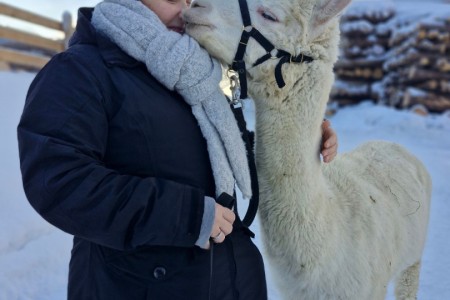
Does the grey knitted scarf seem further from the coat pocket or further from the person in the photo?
the coat pocket

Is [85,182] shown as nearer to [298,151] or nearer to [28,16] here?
[298,151]

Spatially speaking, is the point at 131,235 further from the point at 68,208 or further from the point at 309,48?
the point at 309,48

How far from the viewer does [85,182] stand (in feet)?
3.94

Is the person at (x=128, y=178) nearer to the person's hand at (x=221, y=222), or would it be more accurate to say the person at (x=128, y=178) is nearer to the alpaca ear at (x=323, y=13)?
the person's hand at (x=221, y=222)

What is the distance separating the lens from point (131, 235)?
1.27 m

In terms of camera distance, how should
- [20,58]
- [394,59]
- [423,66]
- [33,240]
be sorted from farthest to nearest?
[394,59]
[423,66]
[20,58]
[33,240]

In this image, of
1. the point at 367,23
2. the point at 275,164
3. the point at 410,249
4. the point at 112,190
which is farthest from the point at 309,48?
the point at 367,23

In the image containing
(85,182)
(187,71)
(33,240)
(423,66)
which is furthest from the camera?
(423,66)

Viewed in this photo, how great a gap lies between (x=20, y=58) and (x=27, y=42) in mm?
435

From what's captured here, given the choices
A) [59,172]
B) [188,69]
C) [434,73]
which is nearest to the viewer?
[59,172]

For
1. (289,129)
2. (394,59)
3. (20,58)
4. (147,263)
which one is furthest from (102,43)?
(394,59)

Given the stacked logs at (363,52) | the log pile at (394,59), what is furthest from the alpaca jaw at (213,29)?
the stacked logs at (363,52)

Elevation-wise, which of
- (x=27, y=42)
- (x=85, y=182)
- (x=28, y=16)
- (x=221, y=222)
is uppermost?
(x=221, y=222)

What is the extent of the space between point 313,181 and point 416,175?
1.90 metres
